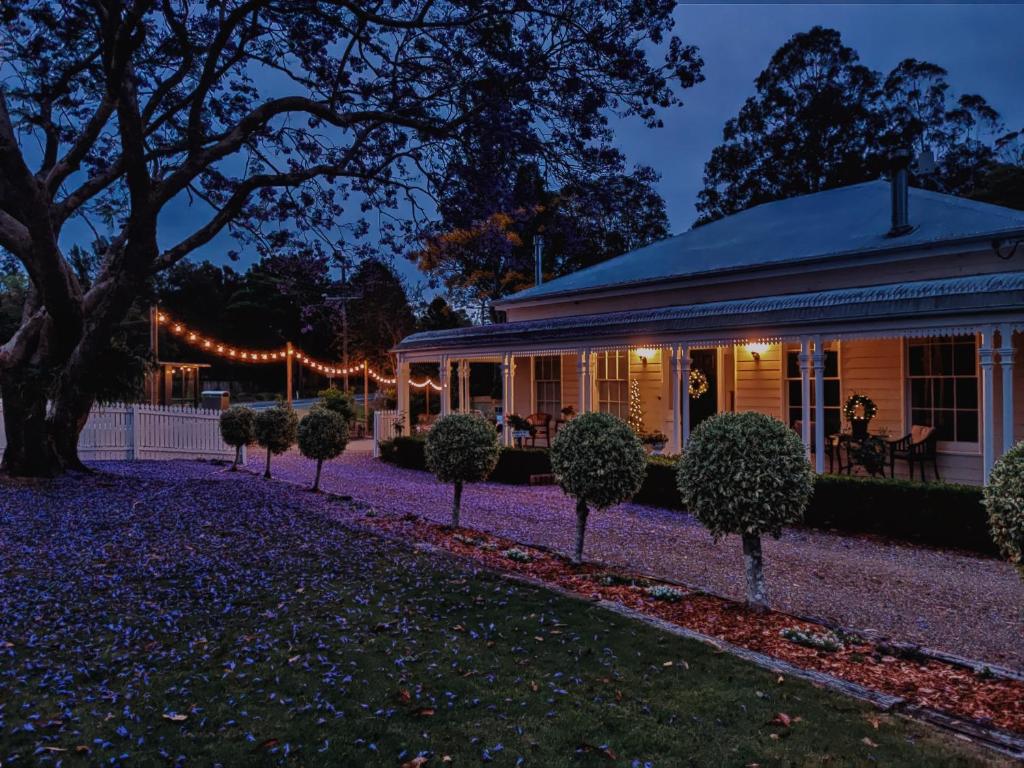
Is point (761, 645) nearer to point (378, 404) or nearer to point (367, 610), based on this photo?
point (367, 610)

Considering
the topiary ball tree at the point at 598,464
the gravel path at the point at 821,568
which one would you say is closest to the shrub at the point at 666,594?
the gravel path at the point at 821,568

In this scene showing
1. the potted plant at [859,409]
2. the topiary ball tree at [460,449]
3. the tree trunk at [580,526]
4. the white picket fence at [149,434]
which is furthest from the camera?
the white picket fence at [149,434]

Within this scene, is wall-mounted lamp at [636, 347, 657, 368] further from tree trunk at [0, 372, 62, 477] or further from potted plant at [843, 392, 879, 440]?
tree trunk at [0, 372, 62, 477]

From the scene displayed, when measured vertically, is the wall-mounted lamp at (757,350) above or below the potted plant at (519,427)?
above

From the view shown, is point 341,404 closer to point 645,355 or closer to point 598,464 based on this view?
point 645,355

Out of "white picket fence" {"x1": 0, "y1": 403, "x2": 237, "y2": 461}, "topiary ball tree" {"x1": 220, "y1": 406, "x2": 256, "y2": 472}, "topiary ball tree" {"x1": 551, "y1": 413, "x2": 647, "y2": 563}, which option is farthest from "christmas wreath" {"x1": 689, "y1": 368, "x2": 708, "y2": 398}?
"white picket fence" {"x1": 0, "y1": 403, "x2": 237, "y2": 461}

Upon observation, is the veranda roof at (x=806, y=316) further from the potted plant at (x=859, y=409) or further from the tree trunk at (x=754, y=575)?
the tree trunk at (x=754, y=575)

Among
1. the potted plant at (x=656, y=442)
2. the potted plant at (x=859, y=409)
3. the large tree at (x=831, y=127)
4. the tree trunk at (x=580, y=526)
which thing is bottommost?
the tree trunk at (x=580, y=526)

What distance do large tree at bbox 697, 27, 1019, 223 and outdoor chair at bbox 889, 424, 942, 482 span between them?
25.9 metres

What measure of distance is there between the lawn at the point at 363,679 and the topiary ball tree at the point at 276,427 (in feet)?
24.2

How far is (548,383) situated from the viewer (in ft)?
68.0

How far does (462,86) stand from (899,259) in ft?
28.1

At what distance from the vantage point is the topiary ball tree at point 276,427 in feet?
47.9

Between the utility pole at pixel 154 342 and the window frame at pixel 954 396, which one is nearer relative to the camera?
the window frame at pixel 954 396
